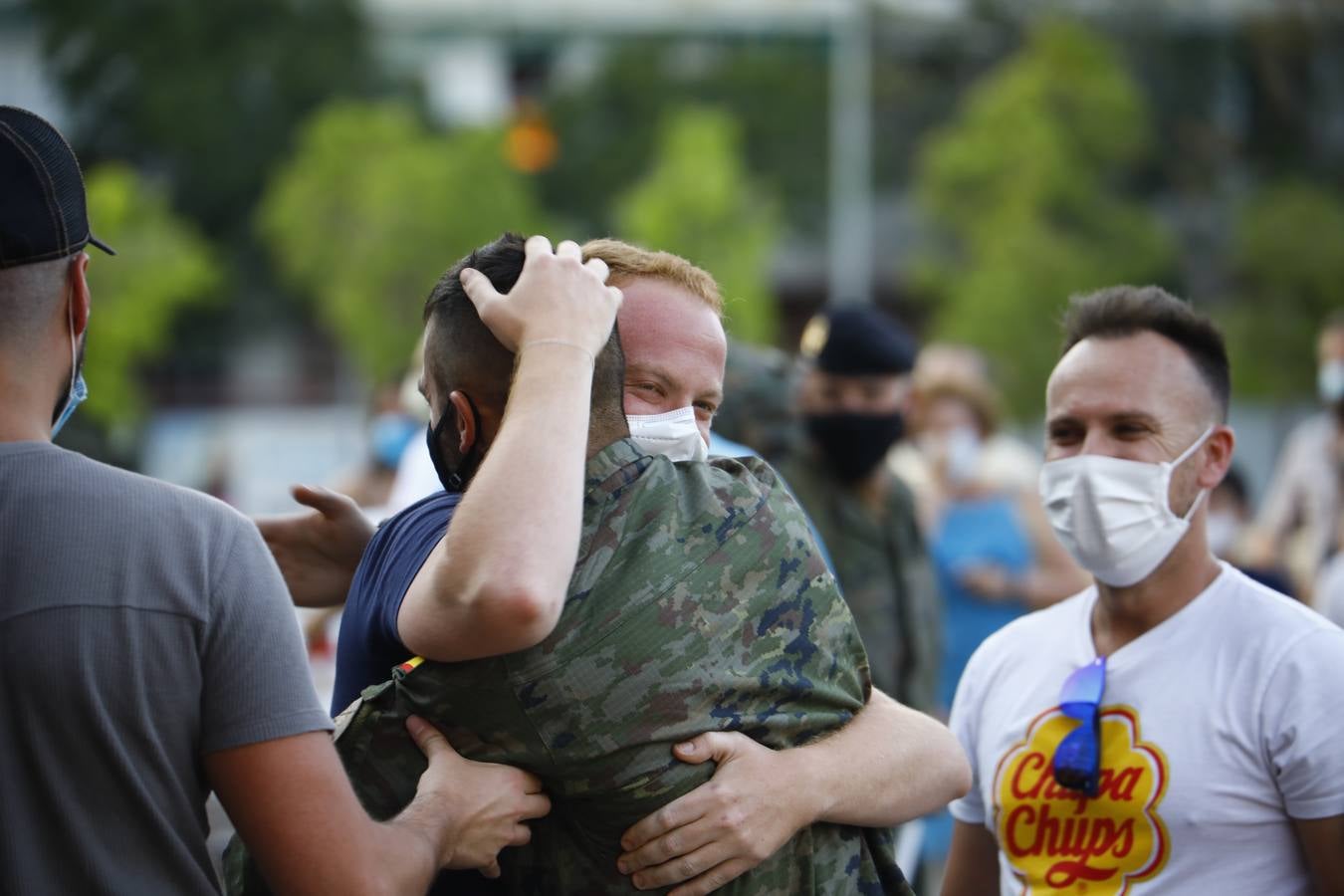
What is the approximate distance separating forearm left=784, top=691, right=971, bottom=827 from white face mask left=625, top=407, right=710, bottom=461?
0.50 metres

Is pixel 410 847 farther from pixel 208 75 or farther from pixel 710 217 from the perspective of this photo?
pixel 208 75

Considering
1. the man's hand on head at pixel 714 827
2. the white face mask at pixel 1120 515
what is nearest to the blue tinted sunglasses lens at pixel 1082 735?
the white face mask at pixel 1120 515

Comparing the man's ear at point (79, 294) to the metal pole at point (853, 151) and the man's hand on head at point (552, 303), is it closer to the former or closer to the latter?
the man's hand on head at point (552, 303)

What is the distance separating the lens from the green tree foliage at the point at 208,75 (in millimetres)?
43438

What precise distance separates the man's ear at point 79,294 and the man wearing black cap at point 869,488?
3.59 metres

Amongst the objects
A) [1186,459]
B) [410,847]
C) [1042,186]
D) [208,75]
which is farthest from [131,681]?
[208,75]

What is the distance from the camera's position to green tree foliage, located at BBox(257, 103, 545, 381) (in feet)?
119

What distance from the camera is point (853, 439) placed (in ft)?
19.6

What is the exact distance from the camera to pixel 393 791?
2463 mm

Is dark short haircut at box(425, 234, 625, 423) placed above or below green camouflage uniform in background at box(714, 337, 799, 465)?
above

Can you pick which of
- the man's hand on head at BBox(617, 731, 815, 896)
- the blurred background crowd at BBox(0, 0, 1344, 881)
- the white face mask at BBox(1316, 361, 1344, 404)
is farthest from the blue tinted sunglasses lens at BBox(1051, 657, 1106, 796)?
the blurred background crowd at BBox(0, 0, 1344, 881)

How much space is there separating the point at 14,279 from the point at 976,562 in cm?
570

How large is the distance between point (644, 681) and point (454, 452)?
482 millimetres

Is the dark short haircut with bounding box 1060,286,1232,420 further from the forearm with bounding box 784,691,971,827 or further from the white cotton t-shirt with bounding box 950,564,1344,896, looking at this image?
the forearm with bounding box 784,691,971,827
